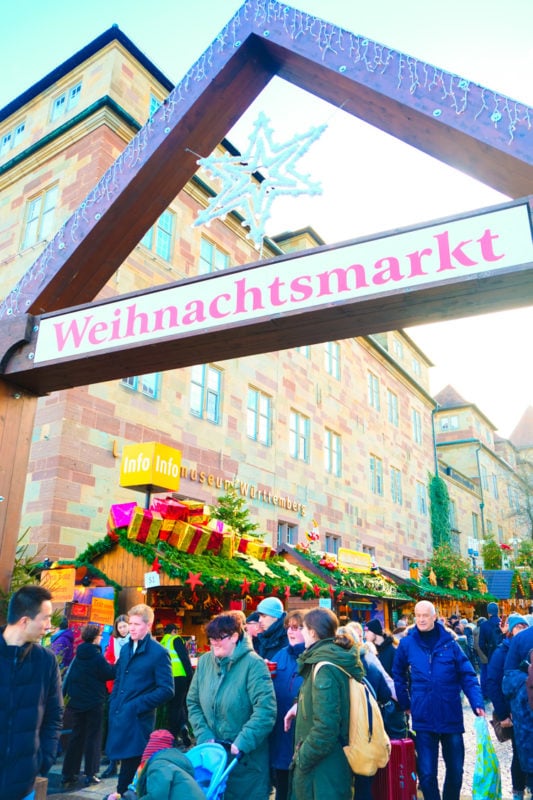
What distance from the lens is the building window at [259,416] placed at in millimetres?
17766

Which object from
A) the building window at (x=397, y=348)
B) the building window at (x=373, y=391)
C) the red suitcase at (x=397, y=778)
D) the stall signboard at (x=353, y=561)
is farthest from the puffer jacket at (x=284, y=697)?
the building window at (x=397, y=348)

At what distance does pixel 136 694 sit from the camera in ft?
17.1

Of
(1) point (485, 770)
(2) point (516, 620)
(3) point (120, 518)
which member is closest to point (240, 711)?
(1) point (485, 770)

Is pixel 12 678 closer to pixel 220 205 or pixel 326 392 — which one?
pixel 220 205

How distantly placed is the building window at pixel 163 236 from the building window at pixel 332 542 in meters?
10.9

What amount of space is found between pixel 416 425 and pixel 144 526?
24351 millimetres

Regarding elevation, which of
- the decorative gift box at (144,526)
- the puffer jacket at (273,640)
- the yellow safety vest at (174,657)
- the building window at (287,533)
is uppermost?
the building window at (287,533)

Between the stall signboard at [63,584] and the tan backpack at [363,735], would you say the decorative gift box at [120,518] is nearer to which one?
the stall signboard at [63,584]

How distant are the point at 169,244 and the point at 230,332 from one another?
1207 centimetres

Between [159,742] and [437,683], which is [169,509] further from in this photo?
[159,742]

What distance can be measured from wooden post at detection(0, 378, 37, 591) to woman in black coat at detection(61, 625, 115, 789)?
239cm

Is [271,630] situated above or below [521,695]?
above

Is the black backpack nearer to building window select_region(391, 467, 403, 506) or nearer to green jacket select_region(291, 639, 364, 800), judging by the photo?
green jacket select_region(291, 639, 364, 800)

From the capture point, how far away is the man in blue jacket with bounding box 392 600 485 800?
5051mm
